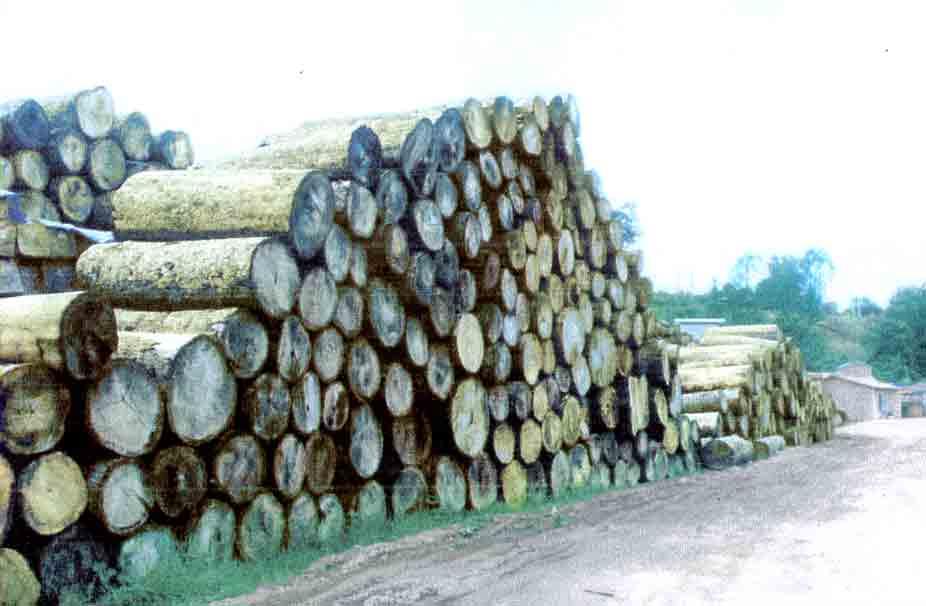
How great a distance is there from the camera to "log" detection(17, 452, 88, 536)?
3.83m

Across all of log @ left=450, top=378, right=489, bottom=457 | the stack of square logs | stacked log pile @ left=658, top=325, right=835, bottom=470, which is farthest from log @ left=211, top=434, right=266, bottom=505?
stacked log pile @ left=658, top=325, right=835, bottom=470

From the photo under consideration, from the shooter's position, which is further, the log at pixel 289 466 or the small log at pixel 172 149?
the small log at pixel 172 149

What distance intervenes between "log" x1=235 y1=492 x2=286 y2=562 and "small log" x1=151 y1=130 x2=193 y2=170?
5.82 m

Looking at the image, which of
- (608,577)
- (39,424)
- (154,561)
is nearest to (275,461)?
(154,561)

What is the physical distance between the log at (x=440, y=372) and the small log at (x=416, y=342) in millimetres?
83

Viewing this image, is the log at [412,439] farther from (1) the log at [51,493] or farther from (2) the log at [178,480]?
(1) the log at [51,493]

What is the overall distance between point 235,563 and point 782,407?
1358 centimetres

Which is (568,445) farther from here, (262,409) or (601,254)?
(262,409)

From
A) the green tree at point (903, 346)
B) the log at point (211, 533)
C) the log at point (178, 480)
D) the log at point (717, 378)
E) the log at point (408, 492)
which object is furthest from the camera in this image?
the green tree at point (903, 346)

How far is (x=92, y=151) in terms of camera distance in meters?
9.02

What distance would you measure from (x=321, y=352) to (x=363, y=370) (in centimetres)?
52

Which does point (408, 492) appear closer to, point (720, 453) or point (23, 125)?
point (23, 125)

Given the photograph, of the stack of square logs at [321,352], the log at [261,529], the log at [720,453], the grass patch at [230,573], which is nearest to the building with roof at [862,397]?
the log at [720,453]

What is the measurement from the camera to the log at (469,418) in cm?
709
